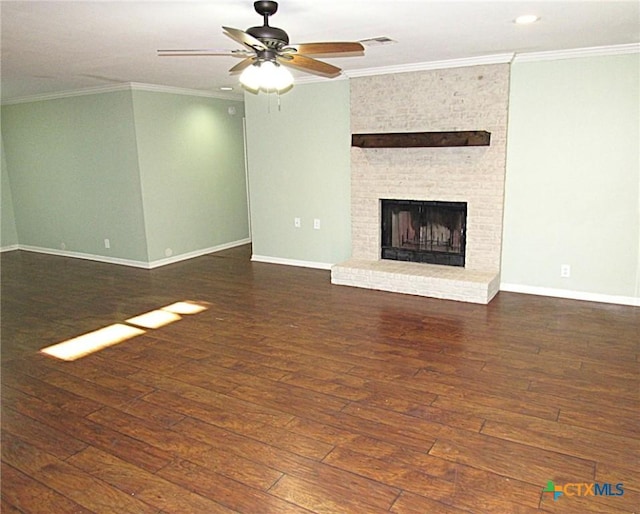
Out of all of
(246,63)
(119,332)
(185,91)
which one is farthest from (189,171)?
(246,63)

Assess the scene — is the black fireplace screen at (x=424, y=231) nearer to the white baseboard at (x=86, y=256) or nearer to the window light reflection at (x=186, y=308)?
the window light reflection at (x=186, y=308)

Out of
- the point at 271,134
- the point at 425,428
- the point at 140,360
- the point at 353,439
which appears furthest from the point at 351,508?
the point at 271,134

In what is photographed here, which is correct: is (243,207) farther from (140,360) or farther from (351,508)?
(351,508)

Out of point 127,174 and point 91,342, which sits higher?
point 127,174

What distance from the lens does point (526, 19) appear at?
10.9ft

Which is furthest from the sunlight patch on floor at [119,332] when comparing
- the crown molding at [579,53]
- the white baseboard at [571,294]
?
the crown molding at [579,53]

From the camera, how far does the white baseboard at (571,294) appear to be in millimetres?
4664

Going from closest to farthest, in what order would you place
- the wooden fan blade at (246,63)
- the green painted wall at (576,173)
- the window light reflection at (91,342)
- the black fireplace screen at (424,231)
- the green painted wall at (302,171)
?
the wooden fan blade at (246,63) < the window light reflection at (91,342) < the green painted wall at (576,173) < the black fireplace screen at (424,231) < the green painted wall at (302,171)

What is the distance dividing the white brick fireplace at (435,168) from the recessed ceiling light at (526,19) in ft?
4.54

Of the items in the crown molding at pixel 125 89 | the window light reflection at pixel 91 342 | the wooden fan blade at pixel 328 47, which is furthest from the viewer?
the crown molding at pixel 125 89

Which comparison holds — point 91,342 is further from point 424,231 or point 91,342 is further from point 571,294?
point 571,294

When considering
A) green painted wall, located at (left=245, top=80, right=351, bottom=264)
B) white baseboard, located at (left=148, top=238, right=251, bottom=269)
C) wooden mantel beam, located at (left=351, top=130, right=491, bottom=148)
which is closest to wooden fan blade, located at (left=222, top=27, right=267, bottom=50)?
wooden mantel beam, located at (left=351, top=130, right=491, bottom=148)

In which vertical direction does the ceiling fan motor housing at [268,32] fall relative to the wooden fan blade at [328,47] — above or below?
above

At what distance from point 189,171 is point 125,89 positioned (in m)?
1.36
